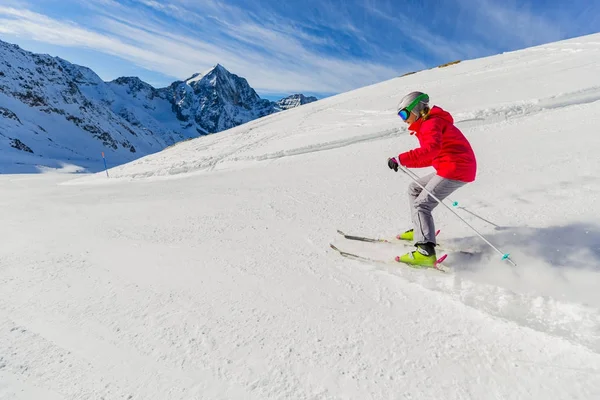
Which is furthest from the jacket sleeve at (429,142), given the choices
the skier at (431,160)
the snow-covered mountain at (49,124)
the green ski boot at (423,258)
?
the snow-covered mountain at (49,124)

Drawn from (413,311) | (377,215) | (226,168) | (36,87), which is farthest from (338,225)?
(36,87)

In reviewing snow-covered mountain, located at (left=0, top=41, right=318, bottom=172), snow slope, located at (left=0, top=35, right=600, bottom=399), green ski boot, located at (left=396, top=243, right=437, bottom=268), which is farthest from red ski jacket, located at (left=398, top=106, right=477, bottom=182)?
snow-covered mountain, located at (left=0, top=41, right=318, bottom=172)

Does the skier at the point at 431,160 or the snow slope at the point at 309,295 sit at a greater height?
the skier at the point at 431,160

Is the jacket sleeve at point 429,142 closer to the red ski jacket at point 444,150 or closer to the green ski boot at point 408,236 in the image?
the red ski jacket at point 444,150

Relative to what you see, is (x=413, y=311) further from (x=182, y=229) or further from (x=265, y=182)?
(x=265, y=182)

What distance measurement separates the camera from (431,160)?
430cm

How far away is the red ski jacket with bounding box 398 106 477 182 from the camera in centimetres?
416

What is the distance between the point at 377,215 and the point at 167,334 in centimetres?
416

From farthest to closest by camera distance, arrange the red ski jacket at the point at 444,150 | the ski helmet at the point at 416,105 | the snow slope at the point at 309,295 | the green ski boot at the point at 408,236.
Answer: the green ski boot at the point at 408,236, the ski helmet at the point at 416,105, the red ski jacket at the point at 444,150, the snow slope at the point at 309,295

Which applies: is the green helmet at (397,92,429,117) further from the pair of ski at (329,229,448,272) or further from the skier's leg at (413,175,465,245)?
the pair of ski at (329,229,448,272)

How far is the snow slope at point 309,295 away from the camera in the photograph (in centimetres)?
258

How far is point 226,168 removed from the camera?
41.6 feet

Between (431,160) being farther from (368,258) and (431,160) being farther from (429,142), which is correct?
(368,258)

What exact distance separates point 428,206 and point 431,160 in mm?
610
